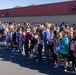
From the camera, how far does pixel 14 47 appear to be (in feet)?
59.7

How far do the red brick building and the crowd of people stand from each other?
16.7m

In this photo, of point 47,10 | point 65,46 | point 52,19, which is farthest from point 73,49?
point 47,10

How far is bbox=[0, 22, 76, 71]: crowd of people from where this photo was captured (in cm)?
1148

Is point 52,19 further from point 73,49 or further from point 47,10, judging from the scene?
point 73,49

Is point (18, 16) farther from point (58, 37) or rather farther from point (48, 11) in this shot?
point (58, 37)

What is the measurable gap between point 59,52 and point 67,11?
2260 cm

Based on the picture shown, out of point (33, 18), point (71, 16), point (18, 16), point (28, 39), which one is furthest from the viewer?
point (18, 16)

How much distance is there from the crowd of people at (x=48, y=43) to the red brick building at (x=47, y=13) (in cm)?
1672

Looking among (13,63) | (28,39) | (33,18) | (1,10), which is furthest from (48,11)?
(13,63)

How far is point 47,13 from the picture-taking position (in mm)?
38938

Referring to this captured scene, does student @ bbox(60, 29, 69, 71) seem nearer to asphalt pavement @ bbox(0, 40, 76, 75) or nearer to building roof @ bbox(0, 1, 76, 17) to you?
asphalt pavement @ bbox(0, 40, 76, 75)

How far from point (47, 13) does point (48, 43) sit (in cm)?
2622

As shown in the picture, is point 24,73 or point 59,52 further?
point 59,52

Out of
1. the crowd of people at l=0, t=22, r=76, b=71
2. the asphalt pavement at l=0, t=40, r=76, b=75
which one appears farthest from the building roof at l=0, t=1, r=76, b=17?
the asphalt pavement at l=0, t=40, r=76, b=75
